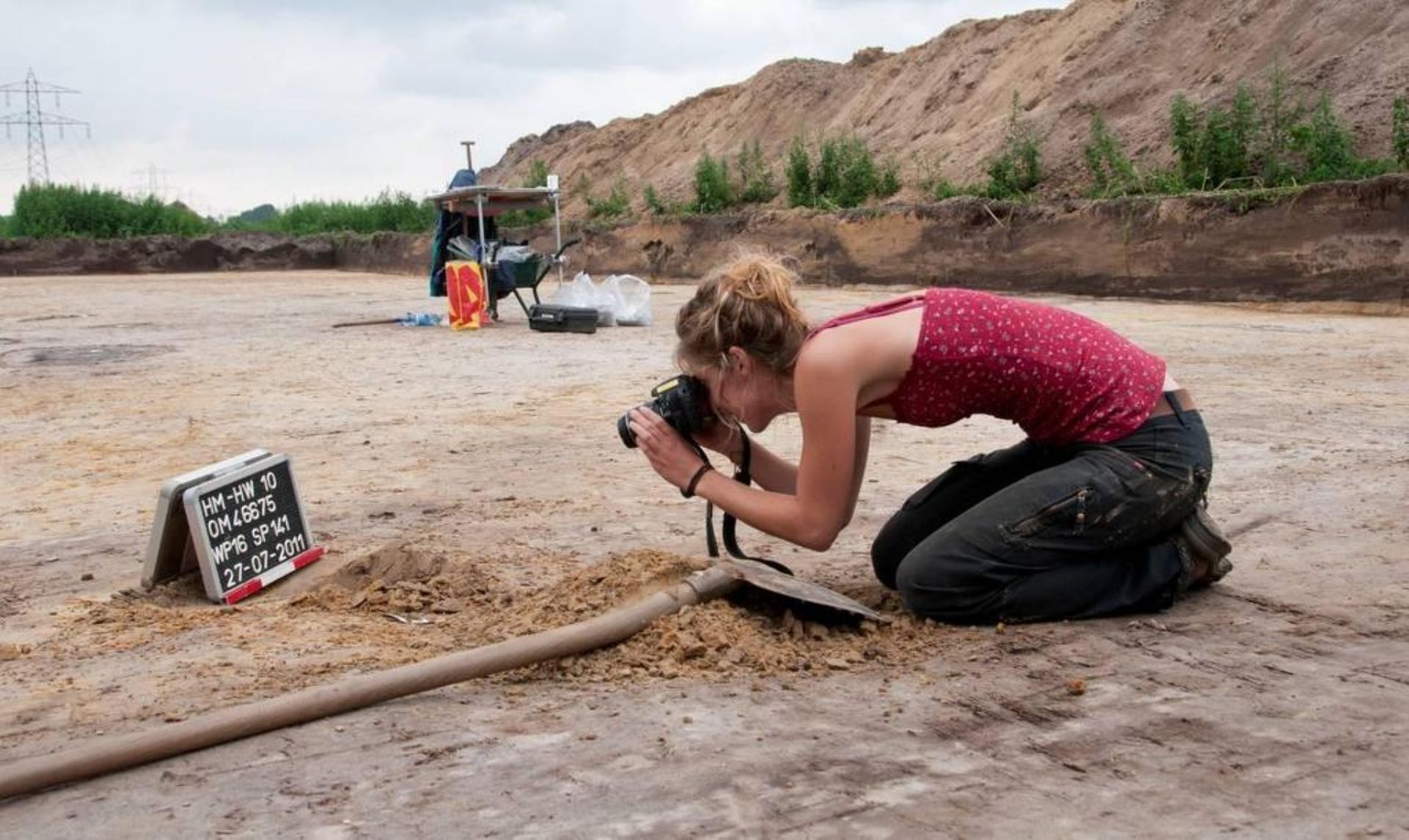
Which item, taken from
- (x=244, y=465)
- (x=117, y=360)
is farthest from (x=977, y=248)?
(x=244, y=465)

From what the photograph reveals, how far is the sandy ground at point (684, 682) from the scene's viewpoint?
6.74 ft

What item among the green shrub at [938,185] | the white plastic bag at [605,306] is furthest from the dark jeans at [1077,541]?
the green shrub at [938,185]

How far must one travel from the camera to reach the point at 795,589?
300 cm

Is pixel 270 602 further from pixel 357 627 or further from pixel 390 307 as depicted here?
pixel 390 307

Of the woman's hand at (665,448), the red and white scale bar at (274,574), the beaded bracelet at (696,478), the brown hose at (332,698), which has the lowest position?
the red and white scale bar at (274,574)

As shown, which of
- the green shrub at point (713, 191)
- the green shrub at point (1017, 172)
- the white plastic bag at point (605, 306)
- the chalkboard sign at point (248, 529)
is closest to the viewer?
the chalkboard sign at point (248, 529)

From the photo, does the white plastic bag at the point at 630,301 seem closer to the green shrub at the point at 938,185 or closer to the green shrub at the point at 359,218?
the green shrub at the point at 938,185

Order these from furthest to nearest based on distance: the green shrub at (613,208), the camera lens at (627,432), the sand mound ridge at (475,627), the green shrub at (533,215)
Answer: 1. the green shrub at (533,215)
2. the green shrub at (613,208)
3. the camera lens at (627,432)
4. the sand mound ridge at (475,627)

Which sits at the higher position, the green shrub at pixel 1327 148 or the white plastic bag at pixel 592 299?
the green shrub at pixel 1327 148

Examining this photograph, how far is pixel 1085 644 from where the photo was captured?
2.85 meters

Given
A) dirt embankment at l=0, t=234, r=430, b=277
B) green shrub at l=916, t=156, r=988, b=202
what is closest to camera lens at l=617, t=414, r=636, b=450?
green shrub at l=916, t=156, r=988, b=202

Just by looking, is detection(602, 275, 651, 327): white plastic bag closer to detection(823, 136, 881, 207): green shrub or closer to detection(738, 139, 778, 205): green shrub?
detection(823, 136, 881, 207): green shrub

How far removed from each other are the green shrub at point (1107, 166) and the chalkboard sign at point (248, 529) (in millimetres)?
11589

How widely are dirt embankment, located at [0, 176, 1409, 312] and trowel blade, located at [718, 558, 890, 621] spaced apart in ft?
14.2
